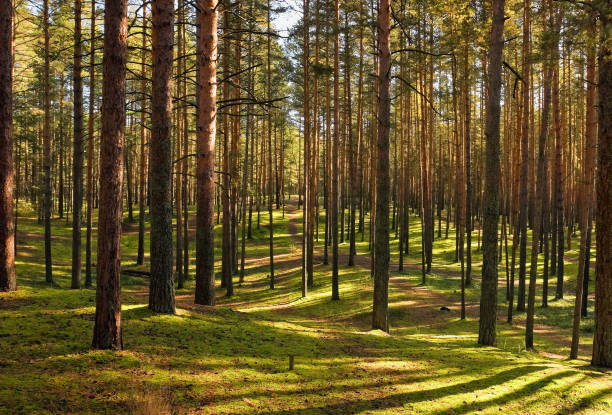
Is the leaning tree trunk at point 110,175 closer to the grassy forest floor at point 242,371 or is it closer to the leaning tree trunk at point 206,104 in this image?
the grassy forest floor at point 242,371

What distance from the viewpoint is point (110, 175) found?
5723 millimetres

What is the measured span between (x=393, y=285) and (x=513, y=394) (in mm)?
15866

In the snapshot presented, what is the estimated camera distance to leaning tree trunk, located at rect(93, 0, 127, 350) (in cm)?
571

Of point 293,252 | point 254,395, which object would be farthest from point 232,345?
point 293,252

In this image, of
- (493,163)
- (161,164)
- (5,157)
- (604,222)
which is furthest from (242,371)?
(604,222)

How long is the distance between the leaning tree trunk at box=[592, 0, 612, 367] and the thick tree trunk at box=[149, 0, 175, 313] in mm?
9321

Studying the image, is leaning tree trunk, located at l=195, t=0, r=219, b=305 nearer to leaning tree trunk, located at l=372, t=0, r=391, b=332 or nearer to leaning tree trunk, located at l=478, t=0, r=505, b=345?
leaning tree trunk, located at l=372, t=0, r=391, b=332

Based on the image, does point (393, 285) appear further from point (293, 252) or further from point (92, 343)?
point (92, 343)

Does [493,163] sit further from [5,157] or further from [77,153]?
[77,153]

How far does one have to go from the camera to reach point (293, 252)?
34.2 m

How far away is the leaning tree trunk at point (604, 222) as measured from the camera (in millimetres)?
9219

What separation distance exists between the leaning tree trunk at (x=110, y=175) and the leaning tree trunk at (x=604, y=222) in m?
9.82

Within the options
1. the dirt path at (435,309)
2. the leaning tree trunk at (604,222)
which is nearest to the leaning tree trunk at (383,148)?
the leaning tree trunk at (604,222)

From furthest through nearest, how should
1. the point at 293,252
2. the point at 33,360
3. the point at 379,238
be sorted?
the point at 293,252
the point at 379,238
the point at 33,360
